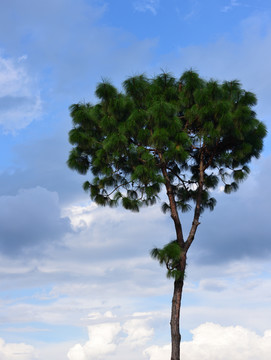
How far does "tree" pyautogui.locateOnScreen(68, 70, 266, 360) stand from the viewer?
14055 millimetres

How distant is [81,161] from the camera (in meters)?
16.3

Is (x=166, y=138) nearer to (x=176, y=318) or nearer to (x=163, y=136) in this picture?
(x=163, y=136)

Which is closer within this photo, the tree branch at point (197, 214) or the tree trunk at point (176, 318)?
the tree trunk at point (176, 318)

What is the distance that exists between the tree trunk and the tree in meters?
0.03

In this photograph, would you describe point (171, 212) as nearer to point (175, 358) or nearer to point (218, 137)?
point (218, 137)

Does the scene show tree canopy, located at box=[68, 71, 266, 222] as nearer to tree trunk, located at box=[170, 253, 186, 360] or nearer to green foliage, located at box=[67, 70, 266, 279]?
green foliage, located at box=[67, 70, 266, 279]

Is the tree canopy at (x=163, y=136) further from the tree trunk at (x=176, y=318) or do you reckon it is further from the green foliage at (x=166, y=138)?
the tree trunk at (x=176, y=318)

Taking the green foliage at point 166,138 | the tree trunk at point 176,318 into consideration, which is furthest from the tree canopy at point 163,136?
the tree trunk at point 176,318

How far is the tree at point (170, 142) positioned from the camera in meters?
14.1

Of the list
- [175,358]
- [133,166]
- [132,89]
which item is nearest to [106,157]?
[133,166]

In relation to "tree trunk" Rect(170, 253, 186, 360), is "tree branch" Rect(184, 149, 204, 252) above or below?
above

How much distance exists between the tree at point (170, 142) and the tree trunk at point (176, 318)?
1.0 inches

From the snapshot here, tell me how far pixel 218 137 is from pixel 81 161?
15.4 ft

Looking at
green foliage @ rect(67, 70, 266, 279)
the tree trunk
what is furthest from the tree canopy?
the tree trunk
